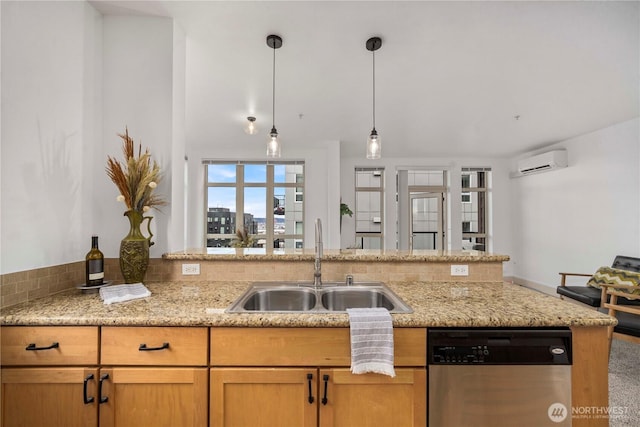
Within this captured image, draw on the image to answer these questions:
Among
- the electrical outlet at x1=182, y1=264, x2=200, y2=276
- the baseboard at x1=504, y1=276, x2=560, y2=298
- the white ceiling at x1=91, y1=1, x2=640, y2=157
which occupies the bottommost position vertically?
the baseboard at x1=504, y1=276, x2=560, y2=298

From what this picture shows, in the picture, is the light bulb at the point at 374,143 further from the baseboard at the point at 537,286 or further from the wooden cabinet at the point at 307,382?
the baseboard at the point at 537,286

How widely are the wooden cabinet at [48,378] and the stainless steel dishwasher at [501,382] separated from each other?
4.38 ft

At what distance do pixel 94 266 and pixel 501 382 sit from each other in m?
1.96

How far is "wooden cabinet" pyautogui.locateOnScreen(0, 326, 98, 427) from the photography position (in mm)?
1050

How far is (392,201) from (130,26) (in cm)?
483

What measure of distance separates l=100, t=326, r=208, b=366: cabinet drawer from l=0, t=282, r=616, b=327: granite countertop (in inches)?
1.4

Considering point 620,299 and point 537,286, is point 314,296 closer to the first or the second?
point 620,299

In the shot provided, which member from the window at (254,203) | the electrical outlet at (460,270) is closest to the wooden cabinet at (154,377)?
the electrical outlet at (460,270)

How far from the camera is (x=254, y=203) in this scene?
17.9 ft

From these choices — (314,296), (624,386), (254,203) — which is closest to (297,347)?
(314,296)

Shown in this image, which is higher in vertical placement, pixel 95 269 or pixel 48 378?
pixel 95 269

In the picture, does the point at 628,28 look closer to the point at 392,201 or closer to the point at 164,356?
the point at 164,356

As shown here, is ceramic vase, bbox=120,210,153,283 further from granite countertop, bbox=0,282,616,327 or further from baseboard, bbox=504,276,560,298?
baseboard, bbox=504,276,560,298

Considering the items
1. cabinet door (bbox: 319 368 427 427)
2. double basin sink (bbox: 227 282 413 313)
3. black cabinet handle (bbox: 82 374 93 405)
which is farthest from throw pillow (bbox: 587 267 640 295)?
black cabinet handle (bbox: 82 374 93 405)
